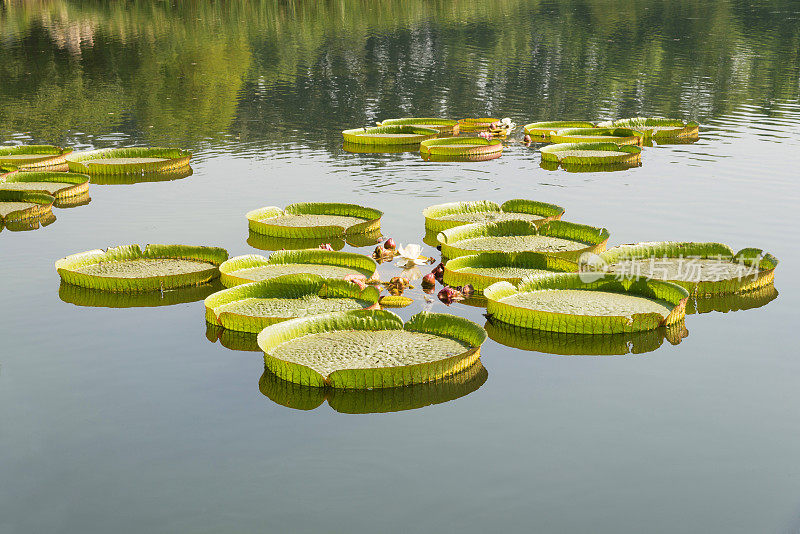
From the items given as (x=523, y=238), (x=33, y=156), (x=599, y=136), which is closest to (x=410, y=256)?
(x=523, y=238)

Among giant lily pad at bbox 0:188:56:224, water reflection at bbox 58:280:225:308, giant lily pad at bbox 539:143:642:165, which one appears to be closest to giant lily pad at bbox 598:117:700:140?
giant lily pad at bbox 539:143:642:165

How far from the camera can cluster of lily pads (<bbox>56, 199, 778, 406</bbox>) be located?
7887 millimetres

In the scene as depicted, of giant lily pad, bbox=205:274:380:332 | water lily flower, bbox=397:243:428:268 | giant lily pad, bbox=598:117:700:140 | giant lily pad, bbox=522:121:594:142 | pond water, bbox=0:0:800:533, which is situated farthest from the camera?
giant lily pad, bbox=522:121:594:142

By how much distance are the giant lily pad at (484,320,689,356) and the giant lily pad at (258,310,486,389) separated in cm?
77

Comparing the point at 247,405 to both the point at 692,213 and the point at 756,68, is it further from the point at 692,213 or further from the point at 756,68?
the point at 756,68

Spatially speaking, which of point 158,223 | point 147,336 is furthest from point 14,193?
point 147,336

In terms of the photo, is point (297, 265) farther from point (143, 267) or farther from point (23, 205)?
point (23, 205)

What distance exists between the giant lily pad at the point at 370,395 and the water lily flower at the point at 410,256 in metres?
3.23

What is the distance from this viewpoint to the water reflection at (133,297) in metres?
10.0

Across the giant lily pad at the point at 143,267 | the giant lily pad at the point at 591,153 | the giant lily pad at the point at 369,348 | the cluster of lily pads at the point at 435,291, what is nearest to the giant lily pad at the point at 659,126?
the giant lily pad at the point at 591,153

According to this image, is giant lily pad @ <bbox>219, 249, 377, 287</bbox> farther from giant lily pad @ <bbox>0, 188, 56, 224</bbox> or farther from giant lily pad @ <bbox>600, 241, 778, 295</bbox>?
giant lily pad @ <bbox>0, 188, 56, 224</bbox>

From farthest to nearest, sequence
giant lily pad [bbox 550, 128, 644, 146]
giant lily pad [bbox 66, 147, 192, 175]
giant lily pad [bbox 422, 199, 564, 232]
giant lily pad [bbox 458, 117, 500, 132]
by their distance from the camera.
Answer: giant lily pad [bbox 458, 117, 500, 132] < giant lily pad [bbox 550, 128, 644, 146] < giant lily pad [bbox 66, 147, 192, 175] < giant lily pad [bbox 422, 199, 564, 232]

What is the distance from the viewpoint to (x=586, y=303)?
29.8ft

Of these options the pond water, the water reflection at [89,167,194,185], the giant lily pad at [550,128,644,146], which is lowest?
the pond water
